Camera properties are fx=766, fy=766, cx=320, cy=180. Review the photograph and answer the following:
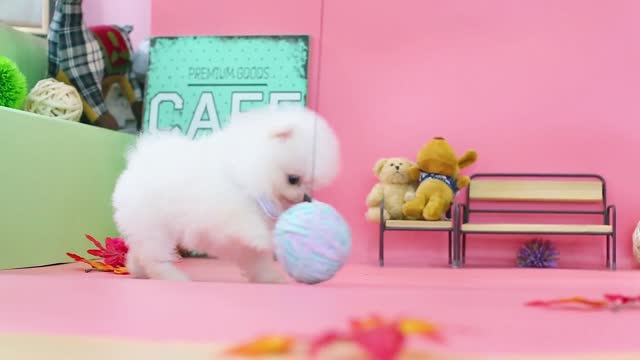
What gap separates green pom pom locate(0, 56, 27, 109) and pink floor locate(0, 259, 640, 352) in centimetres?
79

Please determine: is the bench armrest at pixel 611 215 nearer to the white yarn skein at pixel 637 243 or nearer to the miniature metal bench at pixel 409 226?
the white yarn skein at pixel 637 243

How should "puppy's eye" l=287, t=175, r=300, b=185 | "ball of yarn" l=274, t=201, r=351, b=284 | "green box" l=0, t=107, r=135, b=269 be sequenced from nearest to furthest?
"ball of yarn" l=274, t=201, r=351, b=284 → "puppy's eye" l=287, t=175, r=300, b=185 → "green box" l=0, t=107, r=135, b=269

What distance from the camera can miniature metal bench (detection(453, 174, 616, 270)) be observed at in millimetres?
2654

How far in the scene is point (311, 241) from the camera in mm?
1287

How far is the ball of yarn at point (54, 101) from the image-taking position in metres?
2.38

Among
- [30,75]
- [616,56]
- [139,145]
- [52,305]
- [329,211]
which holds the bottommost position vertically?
[52,305]

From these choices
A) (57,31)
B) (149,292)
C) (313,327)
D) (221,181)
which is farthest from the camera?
(57,31)

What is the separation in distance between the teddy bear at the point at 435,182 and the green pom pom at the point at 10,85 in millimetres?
1261

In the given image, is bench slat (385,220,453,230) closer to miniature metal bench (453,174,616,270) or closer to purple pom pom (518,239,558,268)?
miniature metal bench (453,174,616,270)

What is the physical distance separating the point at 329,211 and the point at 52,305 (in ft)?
1.57

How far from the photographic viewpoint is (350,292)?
132 centimetres

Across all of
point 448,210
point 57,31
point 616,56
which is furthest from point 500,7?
point 57,31

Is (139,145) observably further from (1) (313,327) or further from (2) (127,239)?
(1) (313,327)

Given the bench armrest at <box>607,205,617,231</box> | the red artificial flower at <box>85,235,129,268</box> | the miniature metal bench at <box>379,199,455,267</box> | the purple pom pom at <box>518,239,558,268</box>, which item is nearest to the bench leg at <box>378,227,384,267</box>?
the miniature metal bench at <box>379,199,455,267</box>
